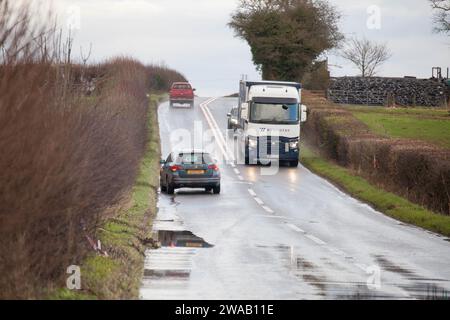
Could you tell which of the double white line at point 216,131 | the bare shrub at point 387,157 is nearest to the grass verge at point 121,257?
the bare shrub at point 387,157

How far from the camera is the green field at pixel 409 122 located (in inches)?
2213

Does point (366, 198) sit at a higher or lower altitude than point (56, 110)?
lower

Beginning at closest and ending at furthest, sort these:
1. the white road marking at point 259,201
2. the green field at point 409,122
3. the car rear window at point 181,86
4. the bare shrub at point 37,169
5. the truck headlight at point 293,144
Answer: the bare shrub at point 37,169 < the white road marking at point 259,201 < the truck headlight at point 293,144 < the green field at point 409,122 < the car rear window at point 181,86

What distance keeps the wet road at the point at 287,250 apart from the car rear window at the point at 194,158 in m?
1.20

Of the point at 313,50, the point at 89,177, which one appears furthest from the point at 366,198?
the point at 313,50

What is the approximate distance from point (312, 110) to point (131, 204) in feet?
92.6

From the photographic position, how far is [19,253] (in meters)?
12.4

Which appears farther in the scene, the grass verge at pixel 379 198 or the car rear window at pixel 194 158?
the car rear window at pixel 194 158

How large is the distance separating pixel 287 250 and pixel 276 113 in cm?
2505

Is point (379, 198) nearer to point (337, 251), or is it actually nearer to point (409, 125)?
point (337, 251)

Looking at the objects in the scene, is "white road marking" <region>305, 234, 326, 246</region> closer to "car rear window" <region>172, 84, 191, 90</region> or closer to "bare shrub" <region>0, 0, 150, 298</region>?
"bare shrub" <region>0, 0, 150, 298</region>

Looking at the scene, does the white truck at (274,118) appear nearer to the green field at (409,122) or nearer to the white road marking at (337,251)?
the green field at (409,122)

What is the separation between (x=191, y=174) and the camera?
37406 millimetres
